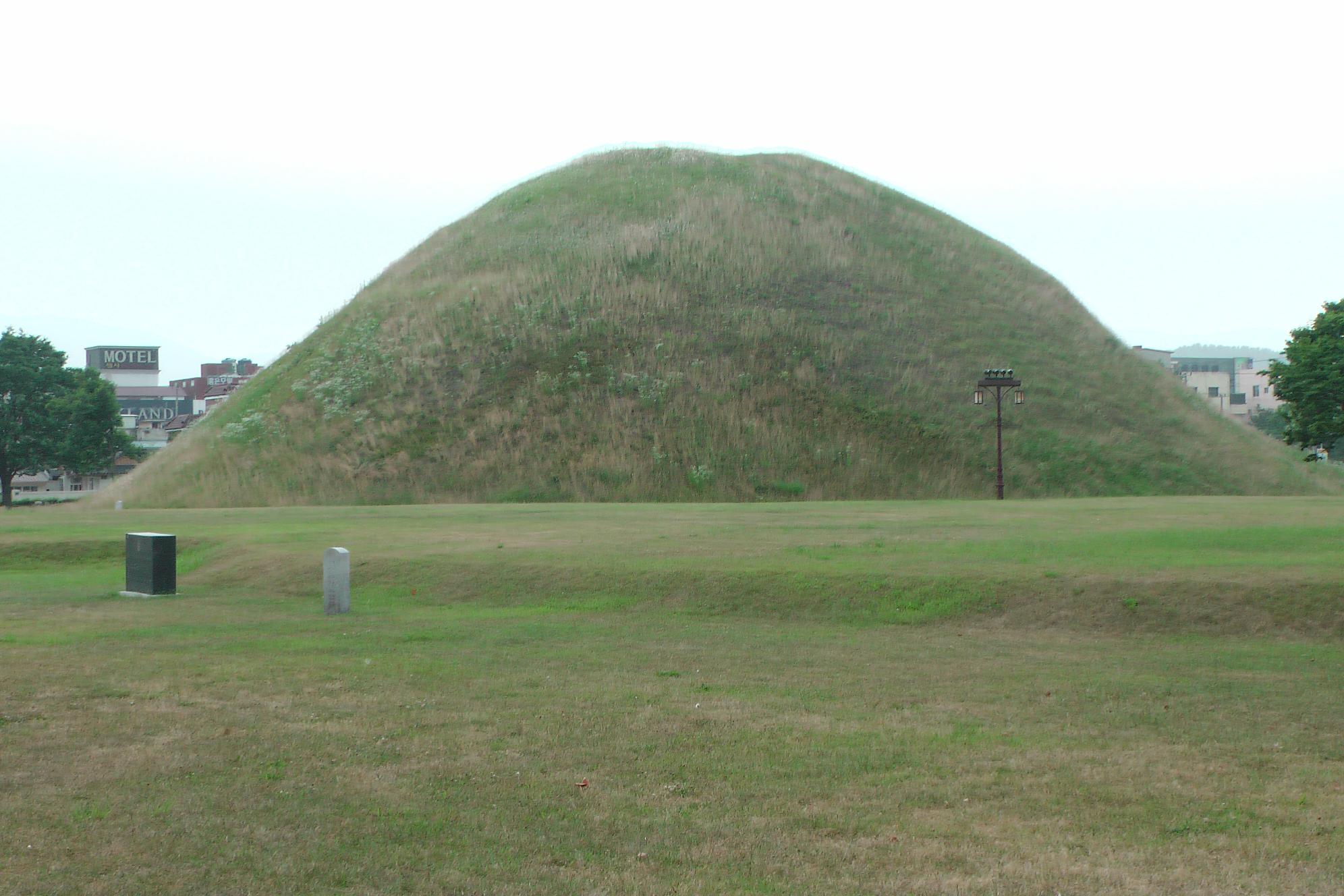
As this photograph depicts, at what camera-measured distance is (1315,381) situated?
51062 mm

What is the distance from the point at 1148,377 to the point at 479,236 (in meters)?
44.4

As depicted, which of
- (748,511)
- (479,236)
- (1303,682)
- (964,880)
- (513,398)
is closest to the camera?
(964,880)

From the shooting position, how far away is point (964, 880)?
21.4ft

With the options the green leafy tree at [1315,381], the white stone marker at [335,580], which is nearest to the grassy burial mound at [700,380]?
the green leafy tree at [1315,381]

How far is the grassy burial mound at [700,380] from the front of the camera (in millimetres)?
57656

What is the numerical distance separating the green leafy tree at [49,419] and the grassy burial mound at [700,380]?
16368 millimetres

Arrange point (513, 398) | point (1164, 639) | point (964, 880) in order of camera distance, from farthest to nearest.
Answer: point (513, 398) < point (1164, 639) < point (964, 880)

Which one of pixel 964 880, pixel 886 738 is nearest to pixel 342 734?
pixel 886 738

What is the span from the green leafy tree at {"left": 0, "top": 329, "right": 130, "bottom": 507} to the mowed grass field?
208 ft

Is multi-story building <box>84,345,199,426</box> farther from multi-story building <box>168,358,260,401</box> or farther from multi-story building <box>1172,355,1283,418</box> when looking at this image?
multi-story building <box>1172,355,1283,418</box>

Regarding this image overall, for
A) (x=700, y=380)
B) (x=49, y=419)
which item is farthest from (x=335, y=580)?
(x=49, y=419)

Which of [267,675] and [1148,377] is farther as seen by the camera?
[1148,377]

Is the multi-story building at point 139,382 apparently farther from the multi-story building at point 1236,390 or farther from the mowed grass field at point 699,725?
the mowed grass field at point 699,725

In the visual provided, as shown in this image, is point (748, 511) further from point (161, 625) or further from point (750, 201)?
point (750, 201)
